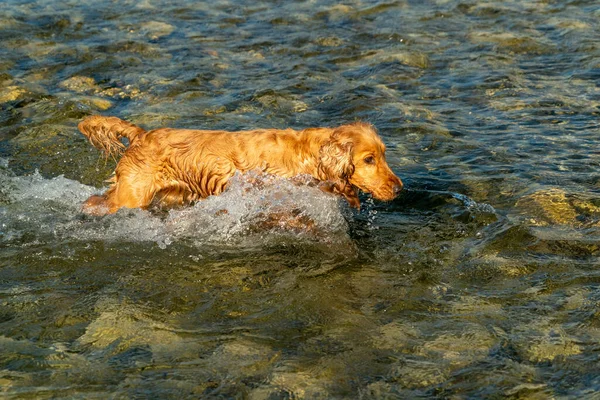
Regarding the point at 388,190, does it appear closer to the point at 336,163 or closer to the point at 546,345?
the point at 336,163

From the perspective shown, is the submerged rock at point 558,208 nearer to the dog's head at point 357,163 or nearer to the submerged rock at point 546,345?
the dog's head at point 357,163

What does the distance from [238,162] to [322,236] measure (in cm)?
97

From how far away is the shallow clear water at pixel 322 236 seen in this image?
16.0ft

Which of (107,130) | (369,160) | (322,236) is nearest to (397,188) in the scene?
(369,160)

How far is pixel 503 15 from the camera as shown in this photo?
1311 centimetres

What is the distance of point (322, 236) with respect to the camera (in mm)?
6898

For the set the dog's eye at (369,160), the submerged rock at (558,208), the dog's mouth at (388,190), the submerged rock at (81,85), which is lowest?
the submerged rock at (558,208)

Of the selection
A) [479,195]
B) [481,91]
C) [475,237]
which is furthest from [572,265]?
[481,91]

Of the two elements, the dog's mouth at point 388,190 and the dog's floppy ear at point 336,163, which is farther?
the dog's mouth at point 388,190

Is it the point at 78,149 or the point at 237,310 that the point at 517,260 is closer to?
the point at 237,310

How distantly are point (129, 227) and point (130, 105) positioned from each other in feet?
11.7

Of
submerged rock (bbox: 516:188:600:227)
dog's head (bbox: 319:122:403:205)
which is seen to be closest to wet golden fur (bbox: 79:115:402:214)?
dog's head (bbox: 319:122:403:205)

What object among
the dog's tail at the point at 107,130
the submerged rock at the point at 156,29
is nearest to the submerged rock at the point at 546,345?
the dog's tail at the point at 107,130

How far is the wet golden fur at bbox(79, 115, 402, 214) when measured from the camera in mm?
6691
